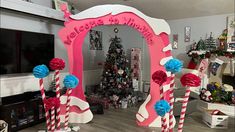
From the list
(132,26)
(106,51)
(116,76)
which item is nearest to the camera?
(132,26)

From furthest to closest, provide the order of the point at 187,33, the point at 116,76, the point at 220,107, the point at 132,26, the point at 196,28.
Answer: the point at 187,33
the point at 196,28
the point at 116,76
the point at 220,107
the point at 132,26

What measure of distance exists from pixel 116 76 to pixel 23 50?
6.60 ft

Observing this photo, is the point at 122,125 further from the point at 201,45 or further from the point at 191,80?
the point at 201,45

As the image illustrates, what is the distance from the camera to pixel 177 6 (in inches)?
166

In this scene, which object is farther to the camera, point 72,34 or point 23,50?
point 23,50

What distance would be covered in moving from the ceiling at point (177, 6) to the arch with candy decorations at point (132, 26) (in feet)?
3.49

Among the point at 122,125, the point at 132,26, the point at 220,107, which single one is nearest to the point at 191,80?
the point at 132,26

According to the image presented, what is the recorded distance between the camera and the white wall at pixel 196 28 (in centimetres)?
467

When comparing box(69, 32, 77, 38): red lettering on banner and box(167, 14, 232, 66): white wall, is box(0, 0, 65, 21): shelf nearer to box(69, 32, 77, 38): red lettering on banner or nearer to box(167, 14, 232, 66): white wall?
box(69, 32, 77, 38): red lettering on banner

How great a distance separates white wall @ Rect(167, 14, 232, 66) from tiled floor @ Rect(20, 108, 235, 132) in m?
1.87

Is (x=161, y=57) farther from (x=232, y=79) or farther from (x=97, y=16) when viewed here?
(x=232, y=79)

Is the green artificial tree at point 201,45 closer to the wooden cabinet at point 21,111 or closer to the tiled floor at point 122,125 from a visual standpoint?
the tiled floor at point 122,125

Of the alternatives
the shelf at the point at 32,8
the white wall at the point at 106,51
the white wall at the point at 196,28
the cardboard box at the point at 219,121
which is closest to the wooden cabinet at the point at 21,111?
the shelf at the point at 32,8

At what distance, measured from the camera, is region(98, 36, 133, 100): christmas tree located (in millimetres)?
4488
